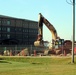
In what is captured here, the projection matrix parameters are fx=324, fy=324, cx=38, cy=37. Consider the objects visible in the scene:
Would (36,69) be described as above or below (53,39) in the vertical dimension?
below

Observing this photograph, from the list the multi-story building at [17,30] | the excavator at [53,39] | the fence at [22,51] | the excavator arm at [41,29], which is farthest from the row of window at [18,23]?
the fence at [22,51]

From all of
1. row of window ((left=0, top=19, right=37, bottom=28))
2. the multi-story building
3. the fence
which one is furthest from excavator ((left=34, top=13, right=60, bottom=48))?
row of window ((left=0, top=19, right=37, bottom=28))

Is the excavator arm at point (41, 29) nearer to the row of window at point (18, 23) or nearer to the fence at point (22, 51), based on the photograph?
the fence at point (22, 51)

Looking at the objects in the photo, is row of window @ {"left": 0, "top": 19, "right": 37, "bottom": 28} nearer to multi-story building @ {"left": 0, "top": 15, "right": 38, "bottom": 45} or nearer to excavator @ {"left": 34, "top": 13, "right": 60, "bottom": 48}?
multi-story building @ {"left": 0, "top": 15, "right": 38, "bottom": 45}

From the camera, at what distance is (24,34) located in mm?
156500

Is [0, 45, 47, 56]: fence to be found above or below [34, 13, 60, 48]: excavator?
below

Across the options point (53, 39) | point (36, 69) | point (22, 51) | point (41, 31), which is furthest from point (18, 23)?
point (36, 69)

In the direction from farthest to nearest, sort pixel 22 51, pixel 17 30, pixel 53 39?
pixel 17 30 < pixel 53 39 < pixel 22 51

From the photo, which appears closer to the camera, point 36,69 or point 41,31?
point 36,69

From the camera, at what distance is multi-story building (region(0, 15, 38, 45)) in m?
147

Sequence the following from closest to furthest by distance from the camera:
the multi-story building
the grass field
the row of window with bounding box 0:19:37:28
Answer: the grass field
the multi-story building
the row of window with bounding box 0:19:37:28

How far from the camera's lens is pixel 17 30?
15425 centimetres

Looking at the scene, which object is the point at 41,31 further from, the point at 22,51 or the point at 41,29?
the point at 22,51

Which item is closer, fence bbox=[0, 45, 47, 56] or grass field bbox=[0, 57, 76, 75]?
grass field bbox=[0, 57, 76, 75]
